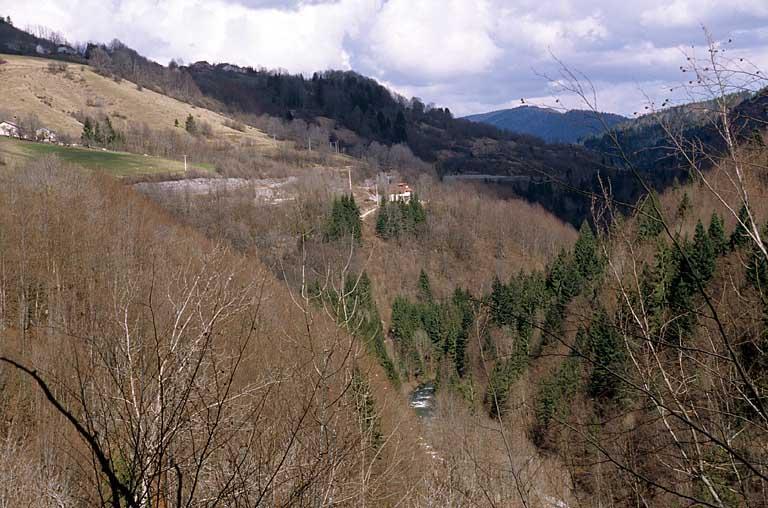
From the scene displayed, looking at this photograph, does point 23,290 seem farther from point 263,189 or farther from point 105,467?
point 263,189

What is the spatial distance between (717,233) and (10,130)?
191 ft

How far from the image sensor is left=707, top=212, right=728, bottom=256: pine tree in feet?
89.5

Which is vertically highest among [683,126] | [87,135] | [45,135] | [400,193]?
[87,135]

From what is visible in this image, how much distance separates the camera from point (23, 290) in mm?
20969

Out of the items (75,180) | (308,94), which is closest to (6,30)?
(308,94)

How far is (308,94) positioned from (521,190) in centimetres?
6806

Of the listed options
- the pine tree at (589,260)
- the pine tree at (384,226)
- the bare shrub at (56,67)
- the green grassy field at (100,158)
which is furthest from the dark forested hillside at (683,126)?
the bare shrub at (56,67)

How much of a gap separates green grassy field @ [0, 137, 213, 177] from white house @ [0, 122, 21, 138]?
471 cm

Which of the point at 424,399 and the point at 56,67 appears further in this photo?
the point at 56,67

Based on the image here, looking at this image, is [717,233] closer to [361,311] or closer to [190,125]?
[361,311]

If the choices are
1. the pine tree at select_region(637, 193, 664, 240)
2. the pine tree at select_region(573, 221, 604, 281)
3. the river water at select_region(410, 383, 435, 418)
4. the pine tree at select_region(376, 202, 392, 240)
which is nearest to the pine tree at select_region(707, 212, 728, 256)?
the pine tree at select_region(573, 221, 604, 281)

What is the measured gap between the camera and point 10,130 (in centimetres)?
5578

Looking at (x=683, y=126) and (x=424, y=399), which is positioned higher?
(x=683, y=126)

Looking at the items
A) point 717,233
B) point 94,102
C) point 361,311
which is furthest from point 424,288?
point 94,102
